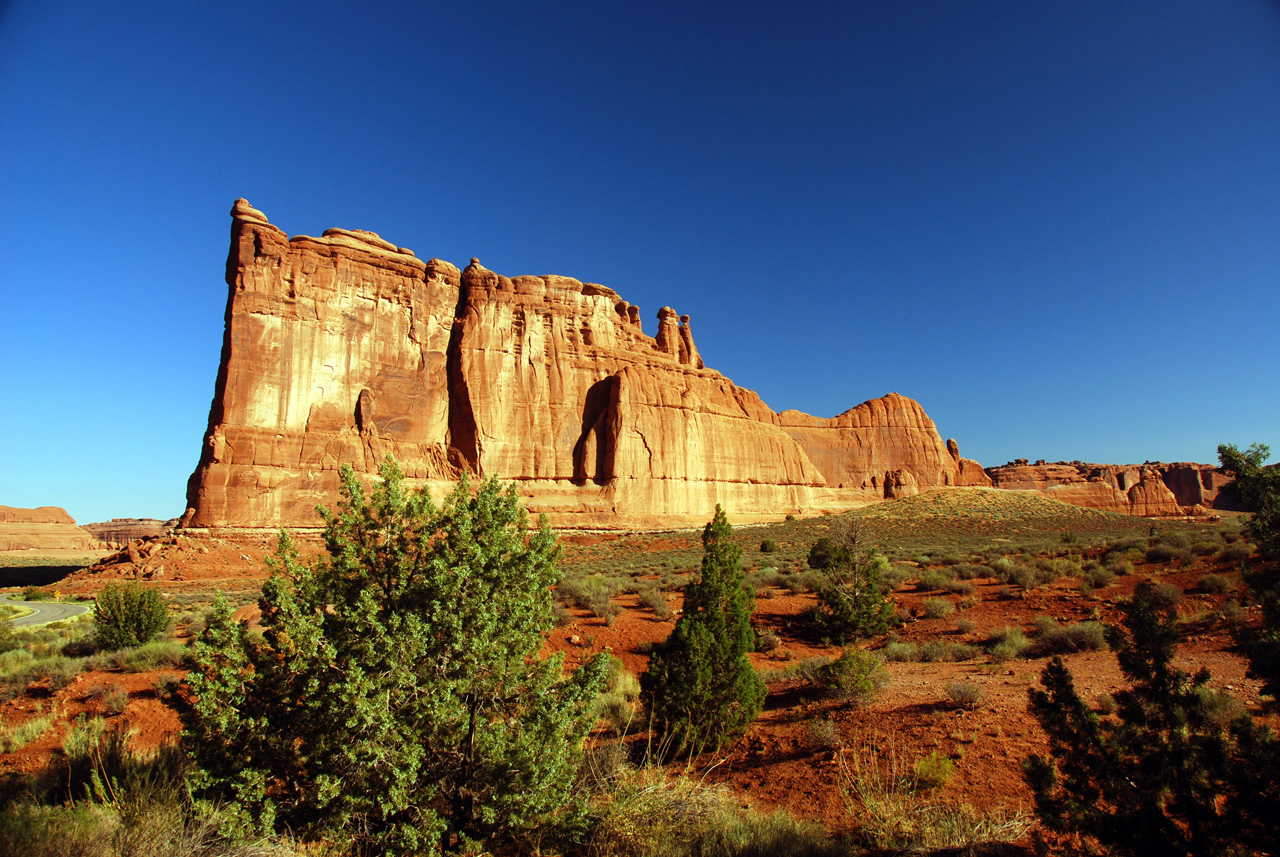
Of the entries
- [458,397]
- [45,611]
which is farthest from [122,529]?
[45,611]

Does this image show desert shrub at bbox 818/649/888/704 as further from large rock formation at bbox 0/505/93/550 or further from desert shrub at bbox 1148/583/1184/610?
large rock formation at bbox 0/505/93/550

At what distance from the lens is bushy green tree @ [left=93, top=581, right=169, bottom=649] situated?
12461 mm

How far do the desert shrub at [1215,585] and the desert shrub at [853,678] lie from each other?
28.2 ft

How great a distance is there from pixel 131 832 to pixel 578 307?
54.1m

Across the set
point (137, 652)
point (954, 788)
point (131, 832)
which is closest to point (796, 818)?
point (954, 788)

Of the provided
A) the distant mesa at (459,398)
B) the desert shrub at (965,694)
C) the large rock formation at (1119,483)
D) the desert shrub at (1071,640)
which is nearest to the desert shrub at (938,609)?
the desert shrub at (1071,640)

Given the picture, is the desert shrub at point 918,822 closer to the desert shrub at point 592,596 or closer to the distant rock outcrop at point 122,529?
the desert shrub at point 592,596

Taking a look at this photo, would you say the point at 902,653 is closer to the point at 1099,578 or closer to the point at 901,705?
the point at 901,705

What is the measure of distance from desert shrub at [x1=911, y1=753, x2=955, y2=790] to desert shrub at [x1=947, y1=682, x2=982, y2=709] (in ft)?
6.17

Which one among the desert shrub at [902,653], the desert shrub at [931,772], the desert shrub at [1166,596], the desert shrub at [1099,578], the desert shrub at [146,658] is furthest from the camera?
the desert shrub at [1099,578]

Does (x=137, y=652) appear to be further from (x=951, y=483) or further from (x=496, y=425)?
(x=951, y=483)

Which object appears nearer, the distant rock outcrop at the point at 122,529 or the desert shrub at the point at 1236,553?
the desert shrub at the point at 1236,553

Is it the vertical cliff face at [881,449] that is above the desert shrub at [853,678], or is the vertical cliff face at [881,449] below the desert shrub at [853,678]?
above

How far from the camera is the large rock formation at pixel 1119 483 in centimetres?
7250
